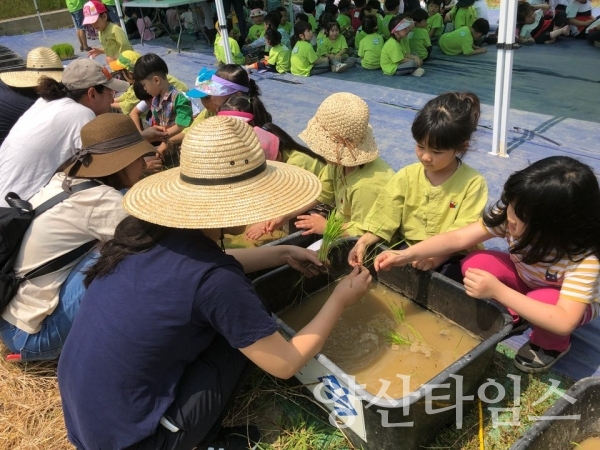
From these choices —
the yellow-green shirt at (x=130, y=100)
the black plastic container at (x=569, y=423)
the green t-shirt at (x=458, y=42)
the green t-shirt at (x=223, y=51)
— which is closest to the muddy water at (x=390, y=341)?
the black plastic container at (x=569, y=423)

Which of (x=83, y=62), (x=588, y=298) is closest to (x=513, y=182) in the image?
(x=588, y=298)

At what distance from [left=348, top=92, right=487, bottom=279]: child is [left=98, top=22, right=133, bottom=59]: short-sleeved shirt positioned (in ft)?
19.5

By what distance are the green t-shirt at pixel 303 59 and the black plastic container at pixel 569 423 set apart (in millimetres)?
5889

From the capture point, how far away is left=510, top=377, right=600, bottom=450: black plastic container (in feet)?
4.47

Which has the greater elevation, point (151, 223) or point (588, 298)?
point (151, 223)

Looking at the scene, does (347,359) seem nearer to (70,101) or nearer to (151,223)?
(151,223)

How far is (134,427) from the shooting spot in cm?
145

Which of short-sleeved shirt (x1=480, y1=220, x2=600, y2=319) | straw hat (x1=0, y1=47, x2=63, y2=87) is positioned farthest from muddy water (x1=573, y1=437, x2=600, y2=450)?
straw hat (x1=0, y1=47, x2=63, y2=87)

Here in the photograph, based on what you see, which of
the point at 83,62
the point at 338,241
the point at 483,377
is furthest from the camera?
the point at 83,62

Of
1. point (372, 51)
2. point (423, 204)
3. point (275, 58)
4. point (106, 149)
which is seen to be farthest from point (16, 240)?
point (275, 58)

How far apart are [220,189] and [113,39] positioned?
21.8 feet

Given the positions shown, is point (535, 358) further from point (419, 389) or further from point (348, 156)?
point (348, 156)

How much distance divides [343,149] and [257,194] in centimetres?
96

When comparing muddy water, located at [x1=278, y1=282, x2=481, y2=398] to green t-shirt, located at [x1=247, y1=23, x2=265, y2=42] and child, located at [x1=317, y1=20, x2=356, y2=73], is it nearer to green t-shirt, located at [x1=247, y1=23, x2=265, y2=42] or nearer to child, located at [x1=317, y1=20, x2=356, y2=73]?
child, located at [x1=317, y1=20, x2=356, y2=73]
